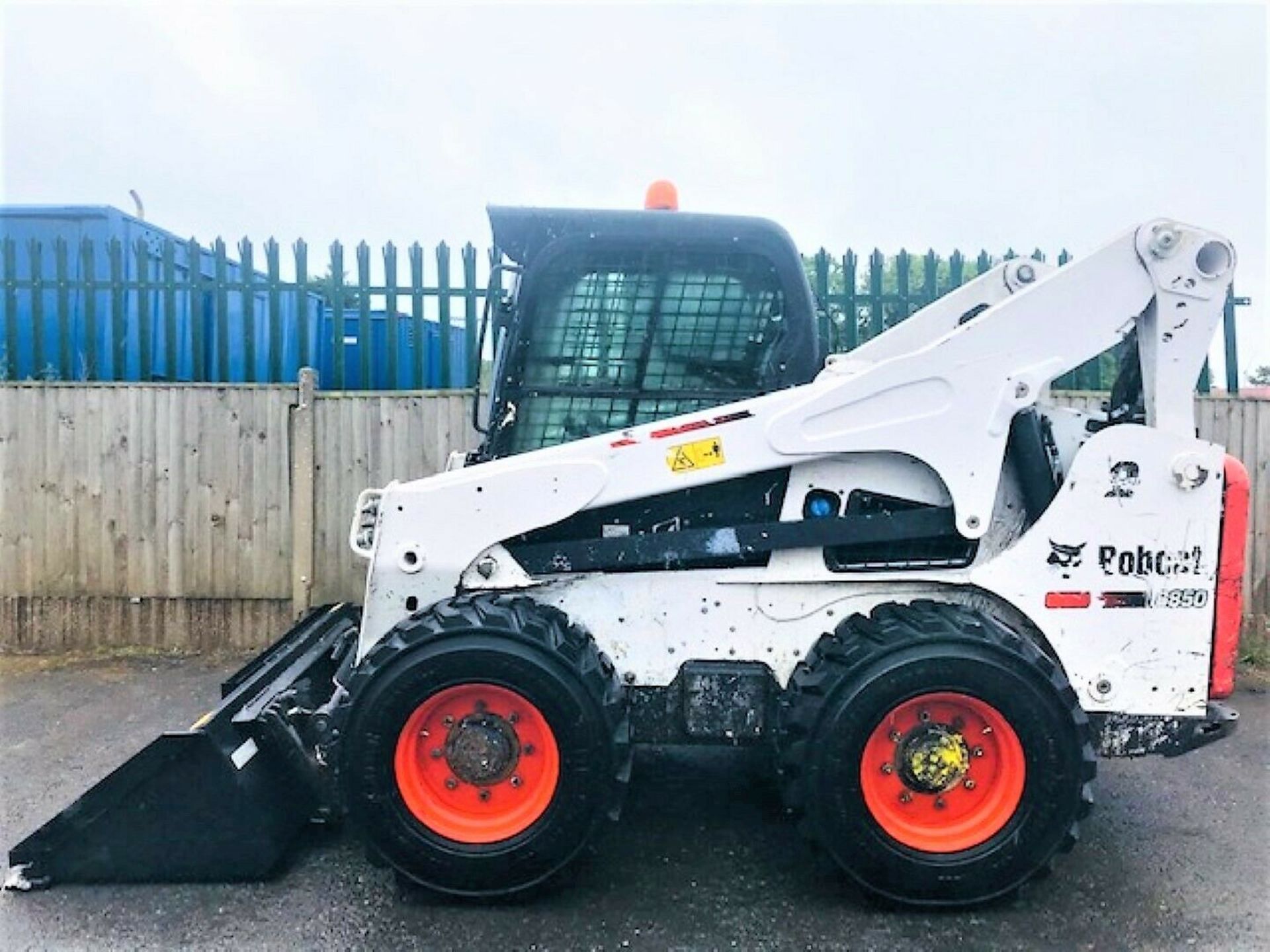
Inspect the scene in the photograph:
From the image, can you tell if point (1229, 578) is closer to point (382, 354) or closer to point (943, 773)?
point (943, 773)

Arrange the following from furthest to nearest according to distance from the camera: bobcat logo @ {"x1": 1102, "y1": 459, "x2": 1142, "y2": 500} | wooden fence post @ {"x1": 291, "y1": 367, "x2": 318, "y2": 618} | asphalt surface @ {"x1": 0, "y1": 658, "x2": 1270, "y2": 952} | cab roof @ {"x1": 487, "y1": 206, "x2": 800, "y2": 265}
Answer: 1. wooden fence post @ {"x1": 291, "y1": 367, "x2": 318, "y2": 618}
2. cab roof @ {"x1": 487, "y1": 206, "x2": 800, "y2": 265}
3. bobcat logo @ {"x1": 1102, "y1": 459, "x2": 1142, "y2": 500}
4. asphalt surface @ {"x1": 0, "y1": 658, "x2": 1270, "y2": 952}

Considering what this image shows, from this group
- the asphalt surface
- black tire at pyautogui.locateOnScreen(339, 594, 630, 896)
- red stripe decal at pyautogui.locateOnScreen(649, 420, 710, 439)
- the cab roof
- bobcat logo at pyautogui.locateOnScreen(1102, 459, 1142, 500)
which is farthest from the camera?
the cab roof

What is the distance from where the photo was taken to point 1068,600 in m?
3.23

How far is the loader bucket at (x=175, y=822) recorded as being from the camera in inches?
122

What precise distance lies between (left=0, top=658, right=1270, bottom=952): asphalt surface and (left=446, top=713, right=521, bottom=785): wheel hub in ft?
1.36

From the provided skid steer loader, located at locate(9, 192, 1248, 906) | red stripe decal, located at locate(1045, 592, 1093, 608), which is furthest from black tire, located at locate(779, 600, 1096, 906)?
red stripe decal, located at locate(1045, 592, 1093, 608)

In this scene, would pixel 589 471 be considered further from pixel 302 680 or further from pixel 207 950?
pixel 207 950

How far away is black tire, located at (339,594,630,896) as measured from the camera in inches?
120

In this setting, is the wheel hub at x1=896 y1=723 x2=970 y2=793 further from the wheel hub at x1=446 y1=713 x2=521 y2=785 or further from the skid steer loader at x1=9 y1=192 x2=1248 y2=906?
the wheel hub at x1=446 y1=713 x2=521 y2=785

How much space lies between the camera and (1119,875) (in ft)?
10.9

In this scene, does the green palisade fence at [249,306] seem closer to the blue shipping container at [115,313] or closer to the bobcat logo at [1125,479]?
the blue shipping container at [115,313]

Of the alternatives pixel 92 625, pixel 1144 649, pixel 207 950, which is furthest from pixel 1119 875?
pixel 92 625

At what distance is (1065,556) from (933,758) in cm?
81

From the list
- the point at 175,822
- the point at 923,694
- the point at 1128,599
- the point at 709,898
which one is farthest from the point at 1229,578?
the point at 175,822
